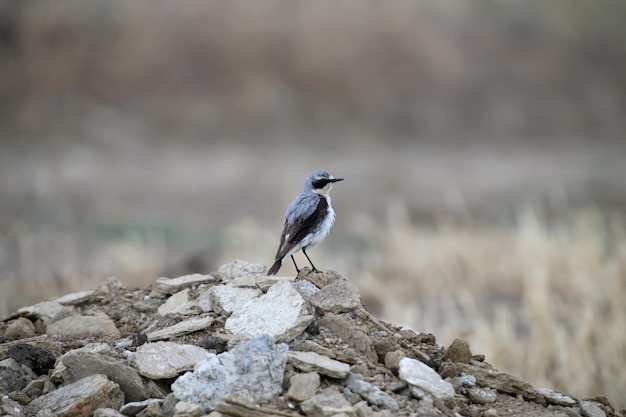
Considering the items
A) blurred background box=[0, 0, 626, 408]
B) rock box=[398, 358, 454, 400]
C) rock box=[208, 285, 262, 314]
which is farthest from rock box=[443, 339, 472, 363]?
blurred background box=[0, 0, 626, 408]

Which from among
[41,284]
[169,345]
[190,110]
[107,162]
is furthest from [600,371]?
[190,110]

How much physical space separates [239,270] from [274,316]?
0.97 meters

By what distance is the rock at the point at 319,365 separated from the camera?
389cm

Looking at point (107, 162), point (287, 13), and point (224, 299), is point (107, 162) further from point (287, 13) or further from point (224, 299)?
point (224, 299)

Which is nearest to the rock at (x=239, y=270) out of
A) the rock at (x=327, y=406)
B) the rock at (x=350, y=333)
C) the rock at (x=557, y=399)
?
the rock at (x=350, y=333)

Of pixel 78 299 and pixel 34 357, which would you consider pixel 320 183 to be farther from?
pixel 34 357

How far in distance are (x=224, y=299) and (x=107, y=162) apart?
72.1ft

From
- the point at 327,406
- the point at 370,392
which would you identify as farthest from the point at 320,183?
the point at 327,406

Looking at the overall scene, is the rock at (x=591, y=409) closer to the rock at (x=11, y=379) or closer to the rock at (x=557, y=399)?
the rock at (x=557, y=399)

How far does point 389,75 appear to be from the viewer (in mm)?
32312

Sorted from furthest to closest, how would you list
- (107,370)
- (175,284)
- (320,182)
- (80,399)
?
(320,182) < (175,284) < (107,370) < (80,399)

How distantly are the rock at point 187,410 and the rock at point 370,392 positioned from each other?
692 millimetres

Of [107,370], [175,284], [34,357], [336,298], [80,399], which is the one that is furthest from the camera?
[175,284]

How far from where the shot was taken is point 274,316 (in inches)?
170
